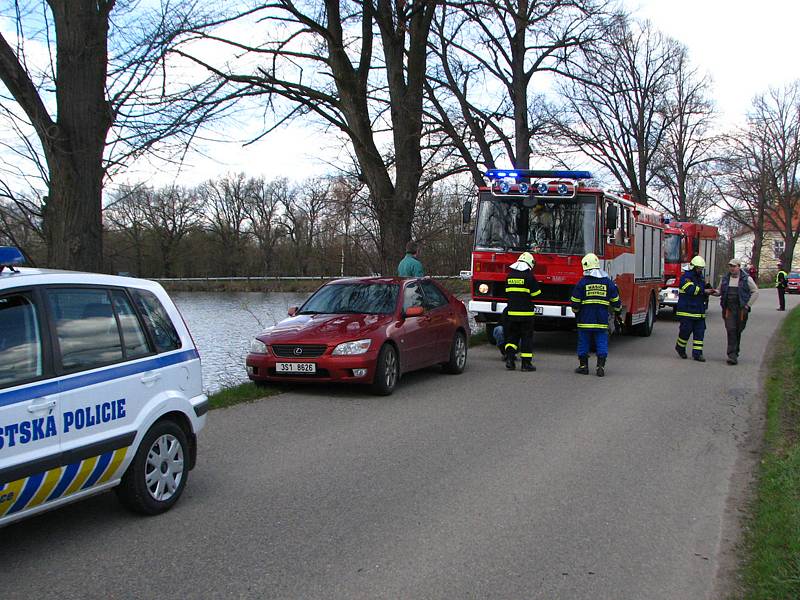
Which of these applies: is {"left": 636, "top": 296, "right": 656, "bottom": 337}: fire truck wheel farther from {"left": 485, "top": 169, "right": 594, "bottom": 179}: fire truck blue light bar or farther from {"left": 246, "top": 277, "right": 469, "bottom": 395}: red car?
{"left": 246, "top": 277, "right": 469, "bottom": 395}: red car

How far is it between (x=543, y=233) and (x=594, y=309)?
9.20ft

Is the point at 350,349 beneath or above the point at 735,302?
beneath

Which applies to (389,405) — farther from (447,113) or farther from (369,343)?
(447,113)

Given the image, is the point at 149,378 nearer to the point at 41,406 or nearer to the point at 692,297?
the point at 41,406

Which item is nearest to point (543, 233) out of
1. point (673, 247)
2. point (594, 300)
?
point (594, 300)

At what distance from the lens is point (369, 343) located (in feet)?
31.3

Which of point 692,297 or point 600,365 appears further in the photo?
point 692,297

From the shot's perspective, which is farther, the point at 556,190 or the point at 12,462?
the point at 556,190

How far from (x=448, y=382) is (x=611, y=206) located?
18.1ft

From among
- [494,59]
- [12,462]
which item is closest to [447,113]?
[494,59]

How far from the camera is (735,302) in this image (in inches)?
540

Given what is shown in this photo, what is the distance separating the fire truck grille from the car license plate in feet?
0.36

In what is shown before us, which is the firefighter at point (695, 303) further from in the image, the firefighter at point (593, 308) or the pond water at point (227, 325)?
the pond water at point (227, 325)

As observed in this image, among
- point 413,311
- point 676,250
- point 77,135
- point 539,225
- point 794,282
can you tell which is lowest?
point 794,282
